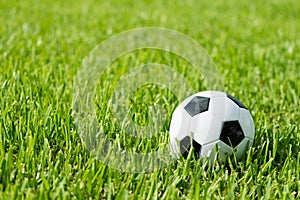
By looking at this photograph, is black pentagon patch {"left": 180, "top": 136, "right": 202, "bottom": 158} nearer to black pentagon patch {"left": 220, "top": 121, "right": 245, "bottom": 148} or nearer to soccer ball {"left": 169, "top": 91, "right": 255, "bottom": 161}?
soccer ball {"left": 169, "top": 91, "right": 255, "bottom": 161}

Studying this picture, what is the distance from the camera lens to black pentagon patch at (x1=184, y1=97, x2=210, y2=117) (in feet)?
8.30

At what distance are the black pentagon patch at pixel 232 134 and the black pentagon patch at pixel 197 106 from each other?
0.52ft

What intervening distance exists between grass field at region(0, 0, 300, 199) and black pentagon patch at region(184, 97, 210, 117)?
243mm

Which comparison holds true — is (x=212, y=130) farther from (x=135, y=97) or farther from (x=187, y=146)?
(x=135, y=97)

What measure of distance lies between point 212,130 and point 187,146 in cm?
16

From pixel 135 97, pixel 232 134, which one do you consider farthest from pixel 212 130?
pixel 135 97

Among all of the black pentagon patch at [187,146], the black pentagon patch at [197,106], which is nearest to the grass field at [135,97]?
the black pentagon patch at [187,146]

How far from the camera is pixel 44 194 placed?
6.37ft

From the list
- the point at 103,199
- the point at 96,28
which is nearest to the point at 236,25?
the point at 96,28

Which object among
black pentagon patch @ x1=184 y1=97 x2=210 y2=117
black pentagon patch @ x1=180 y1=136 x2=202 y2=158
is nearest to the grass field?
black pentagon patch @ x1=180 y1=136 x2=202 y2=158

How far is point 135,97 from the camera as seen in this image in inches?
136

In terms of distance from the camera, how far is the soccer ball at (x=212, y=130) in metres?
2.41

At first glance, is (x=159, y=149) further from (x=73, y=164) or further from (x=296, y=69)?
(x=296, y=69)

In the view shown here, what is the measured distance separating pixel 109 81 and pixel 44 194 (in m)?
1.99
